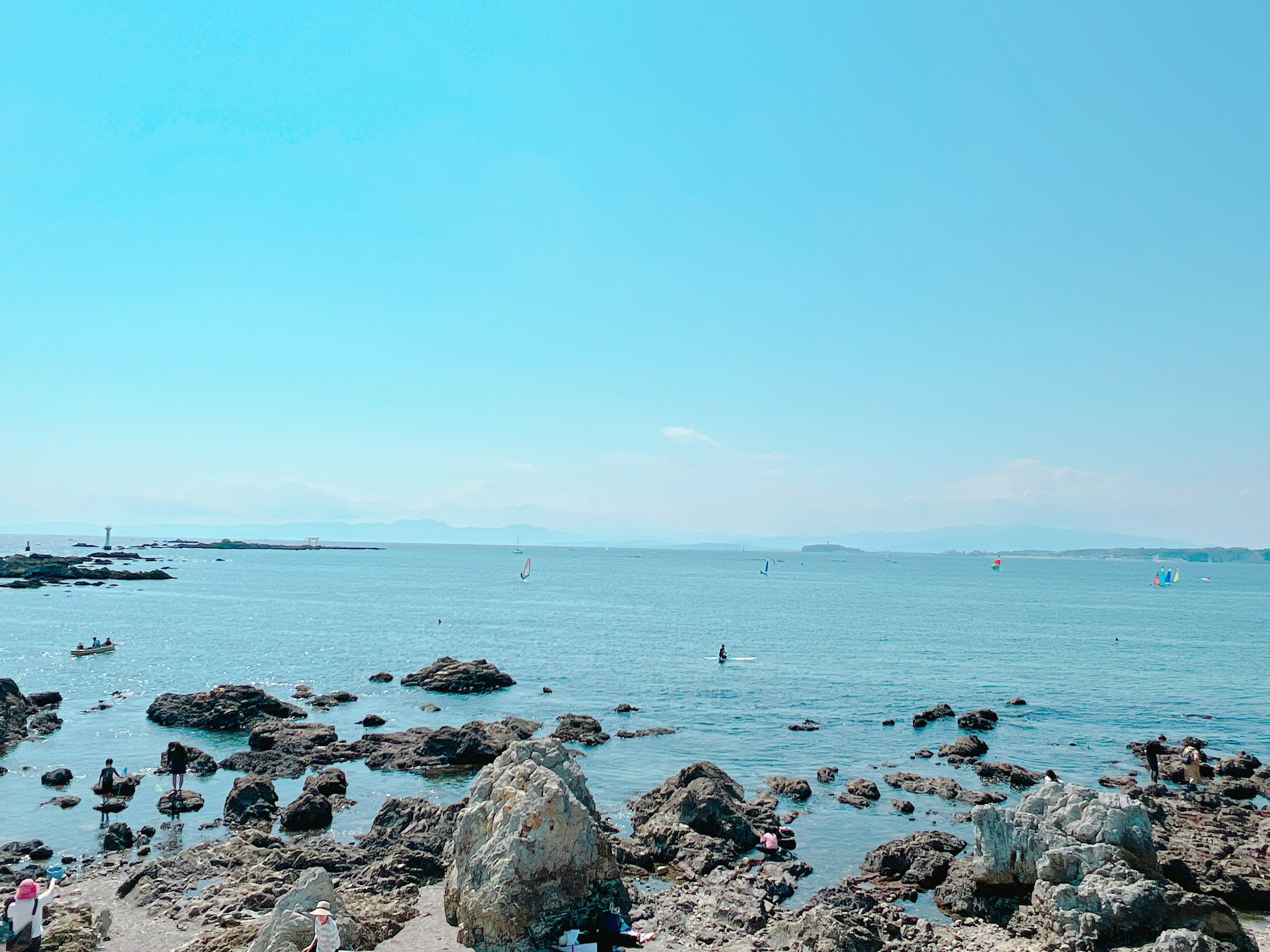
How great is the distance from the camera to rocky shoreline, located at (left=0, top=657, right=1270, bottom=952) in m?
17.4

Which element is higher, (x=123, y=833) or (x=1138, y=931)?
(x=1138, y=931)

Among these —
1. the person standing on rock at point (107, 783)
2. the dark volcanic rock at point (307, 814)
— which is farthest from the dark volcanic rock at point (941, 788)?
the person standing on rock at point (107, 783)

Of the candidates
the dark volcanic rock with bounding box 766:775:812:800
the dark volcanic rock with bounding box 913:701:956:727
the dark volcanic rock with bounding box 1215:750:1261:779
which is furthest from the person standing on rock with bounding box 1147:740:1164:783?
the dark volcanic rock with bounding box 766:775:812:800

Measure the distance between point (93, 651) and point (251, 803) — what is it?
153 ft

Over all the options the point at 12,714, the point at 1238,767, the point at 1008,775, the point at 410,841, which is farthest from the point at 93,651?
the point at 1238,767

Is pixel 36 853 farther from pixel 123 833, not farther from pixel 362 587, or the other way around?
pixel 362 587

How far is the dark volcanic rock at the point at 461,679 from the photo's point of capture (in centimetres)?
5294

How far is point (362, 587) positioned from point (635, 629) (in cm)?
8101

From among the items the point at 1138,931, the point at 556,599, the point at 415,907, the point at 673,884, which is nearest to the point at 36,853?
the point at 415,907

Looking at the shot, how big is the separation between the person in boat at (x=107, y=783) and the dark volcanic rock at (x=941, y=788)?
102ft

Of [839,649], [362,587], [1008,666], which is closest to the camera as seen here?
[1008,666]

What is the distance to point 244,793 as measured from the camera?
27484 millimetres

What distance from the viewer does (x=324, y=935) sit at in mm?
14789

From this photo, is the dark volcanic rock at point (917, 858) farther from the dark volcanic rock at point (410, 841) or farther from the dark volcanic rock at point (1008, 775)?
the dark volcanic rock at point (410, 841)
